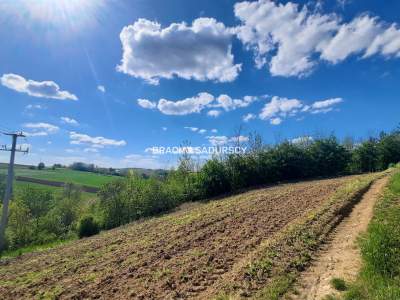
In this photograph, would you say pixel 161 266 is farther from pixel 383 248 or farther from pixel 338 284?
pixel 383 248

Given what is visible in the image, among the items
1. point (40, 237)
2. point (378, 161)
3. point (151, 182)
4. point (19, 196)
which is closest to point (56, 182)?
point (19, 196)

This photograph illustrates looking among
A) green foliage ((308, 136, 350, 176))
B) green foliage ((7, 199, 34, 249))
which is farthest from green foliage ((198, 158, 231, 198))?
green foliage ((7, 199, 34, 249))

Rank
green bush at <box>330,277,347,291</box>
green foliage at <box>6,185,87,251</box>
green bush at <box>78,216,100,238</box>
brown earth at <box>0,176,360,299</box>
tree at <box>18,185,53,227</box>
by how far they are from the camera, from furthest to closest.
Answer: tree at <box>18,185,53,227</box>
green foliage at <box>6,185,87,251</box>
green bush at <box>78,216,100,238</box>
brown earth at <box>0,176,360,299</box>
green bush at <box>330,277,347,291</box>

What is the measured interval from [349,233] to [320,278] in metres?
2.77

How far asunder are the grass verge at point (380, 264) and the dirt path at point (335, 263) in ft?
0.73

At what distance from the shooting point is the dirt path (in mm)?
4840

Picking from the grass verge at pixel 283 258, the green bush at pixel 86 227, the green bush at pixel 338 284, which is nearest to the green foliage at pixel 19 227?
the green bush at pixel 86 227

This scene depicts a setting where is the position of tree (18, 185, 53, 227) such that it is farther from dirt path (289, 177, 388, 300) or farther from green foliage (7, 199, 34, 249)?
dirt path (289, 177, 388, 300)

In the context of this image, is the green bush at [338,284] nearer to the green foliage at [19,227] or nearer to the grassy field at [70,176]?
Result: the green foliage at [19,227]

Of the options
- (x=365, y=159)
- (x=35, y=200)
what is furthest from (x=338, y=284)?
(x=35, y=200)

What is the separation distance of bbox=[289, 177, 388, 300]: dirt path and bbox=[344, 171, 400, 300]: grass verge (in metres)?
0.22

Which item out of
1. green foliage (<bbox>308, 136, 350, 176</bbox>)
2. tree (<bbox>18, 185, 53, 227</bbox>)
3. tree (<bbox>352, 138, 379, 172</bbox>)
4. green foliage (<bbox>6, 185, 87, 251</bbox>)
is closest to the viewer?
green foliage (<bbox>308, 136, 350, 176</bbox>)

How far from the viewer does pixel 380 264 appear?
516 cm

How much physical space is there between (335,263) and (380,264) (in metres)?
0.82
